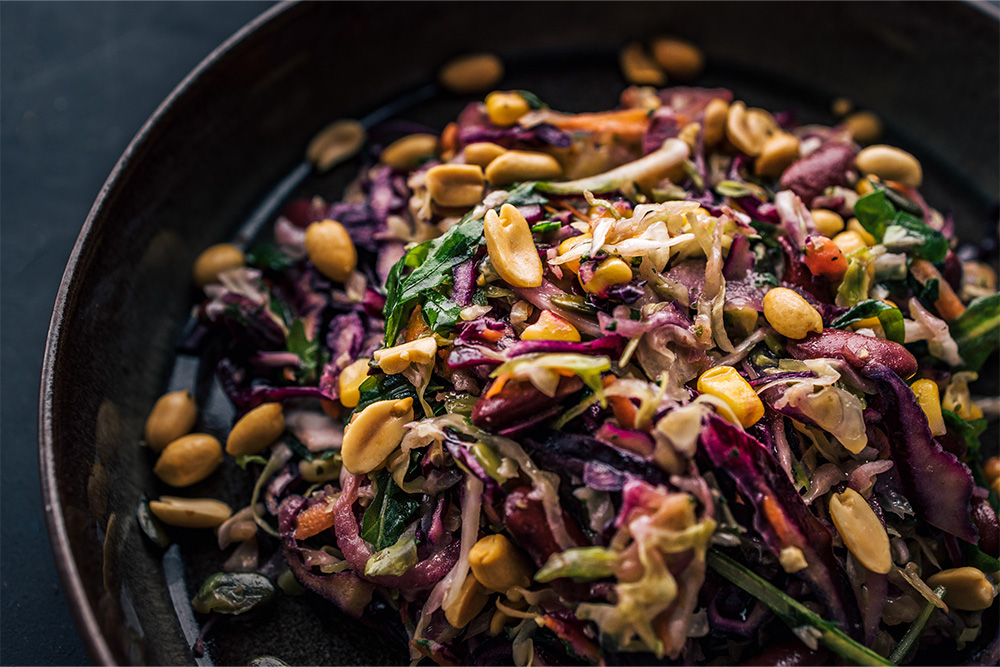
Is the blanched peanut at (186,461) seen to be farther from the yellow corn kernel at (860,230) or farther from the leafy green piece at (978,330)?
the leafy green piece at (978,330)

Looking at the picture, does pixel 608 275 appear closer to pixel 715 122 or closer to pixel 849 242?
pixel 849 242

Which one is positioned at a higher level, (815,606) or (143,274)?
(143,274)

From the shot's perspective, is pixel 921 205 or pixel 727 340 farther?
pixel 921 205

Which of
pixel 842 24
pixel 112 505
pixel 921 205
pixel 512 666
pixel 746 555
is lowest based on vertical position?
pixel 512 666

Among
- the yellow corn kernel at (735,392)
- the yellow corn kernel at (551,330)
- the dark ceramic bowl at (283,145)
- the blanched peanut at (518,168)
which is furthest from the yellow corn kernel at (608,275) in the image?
the dark ceramic bowl at (283,145)

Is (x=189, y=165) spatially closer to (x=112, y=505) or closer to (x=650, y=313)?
(x=112, y=505)

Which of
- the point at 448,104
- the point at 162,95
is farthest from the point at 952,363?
the point at 162,95
